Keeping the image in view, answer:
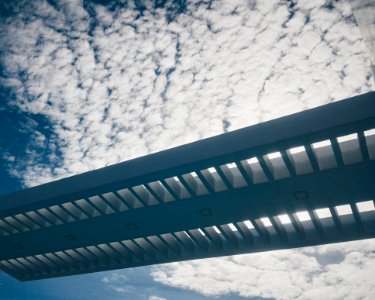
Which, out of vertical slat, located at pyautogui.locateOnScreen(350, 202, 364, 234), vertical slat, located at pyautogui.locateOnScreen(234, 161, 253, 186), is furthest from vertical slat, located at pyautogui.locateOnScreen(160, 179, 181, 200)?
vertical slat, located at pyautogui.locateOnScreen(350, 202, 364, 234)

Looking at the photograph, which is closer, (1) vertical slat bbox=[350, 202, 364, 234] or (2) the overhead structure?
(2) the overhead structure

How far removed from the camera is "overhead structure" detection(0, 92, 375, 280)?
24.6 ft

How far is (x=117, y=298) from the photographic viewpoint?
116ft

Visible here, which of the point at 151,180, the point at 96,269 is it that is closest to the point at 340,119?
the point at 151,180

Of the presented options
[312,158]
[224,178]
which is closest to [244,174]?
[224,178]

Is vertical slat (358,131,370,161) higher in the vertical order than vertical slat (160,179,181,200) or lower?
higher

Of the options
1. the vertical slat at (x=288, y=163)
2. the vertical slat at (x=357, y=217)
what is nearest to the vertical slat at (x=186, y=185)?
the vertical slat at (x=288, y=163)

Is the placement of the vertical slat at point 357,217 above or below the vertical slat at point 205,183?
below

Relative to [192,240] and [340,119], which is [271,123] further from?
[192,240]

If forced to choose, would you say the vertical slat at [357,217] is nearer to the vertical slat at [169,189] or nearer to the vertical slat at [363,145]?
the vertical slat at [363,145]

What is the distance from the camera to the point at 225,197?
9.67 m

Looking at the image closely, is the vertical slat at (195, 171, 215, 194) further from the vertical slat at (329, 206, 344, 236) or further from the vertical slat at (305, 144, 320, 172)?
the vertical slat at (329, 206, 344, 236)

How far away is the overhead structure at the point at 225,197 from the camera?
750 centimetres

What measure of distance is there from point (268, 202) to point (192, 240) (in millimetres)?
5153
